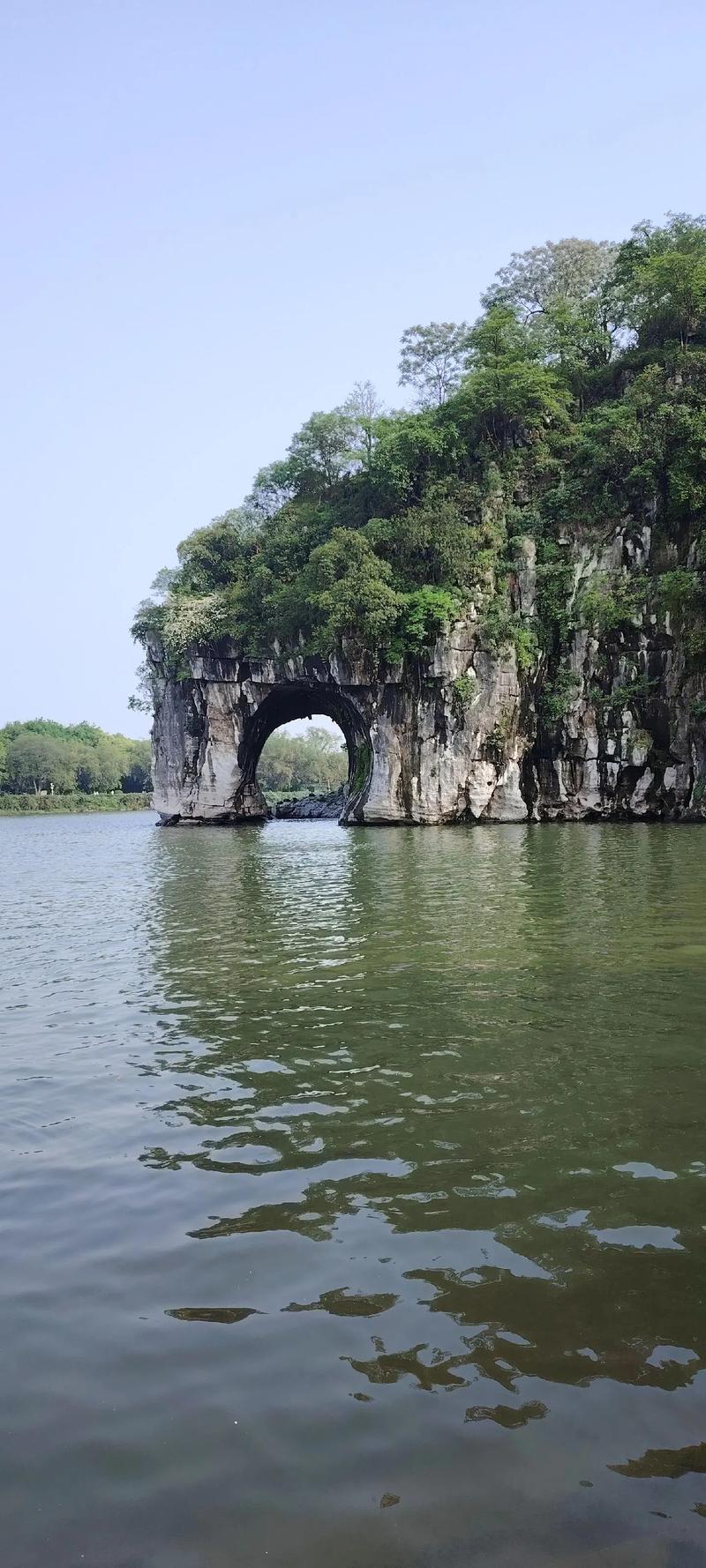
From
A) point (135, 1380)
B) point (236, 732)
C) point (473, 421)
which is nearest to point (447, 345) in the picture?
Answer: point (473, 421)

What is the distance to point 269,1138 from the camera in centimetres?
508

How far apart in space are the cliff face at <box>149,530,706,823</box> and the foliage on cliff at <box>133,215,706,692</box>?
0.75m

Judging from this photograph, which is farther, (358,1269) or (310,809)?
(310,809)

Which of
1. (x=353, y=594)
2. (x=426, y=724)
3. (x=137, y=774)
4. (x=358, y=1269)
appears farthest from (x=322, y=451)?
(x=137, y=774)

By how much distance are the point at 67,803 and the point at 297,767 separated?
21.2 meters

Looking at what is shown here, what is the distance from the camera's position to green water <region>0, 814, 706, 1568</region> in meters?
2.44

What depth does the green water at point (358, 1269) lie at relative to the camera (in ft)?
8.01

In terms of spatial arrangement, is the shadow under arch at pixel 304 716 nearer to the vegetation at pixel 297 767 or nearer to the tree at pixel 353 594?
the tree at pixel 353 594

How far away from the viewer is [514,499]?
39.2 meters

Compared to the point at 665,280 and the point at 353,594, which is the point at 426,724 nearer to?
the point at 353,594

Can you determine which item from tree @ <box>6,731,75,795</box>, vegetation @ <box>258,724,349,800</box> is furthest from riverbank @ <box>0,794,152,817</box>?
vegetation @ <box>258,724,349,800</box>

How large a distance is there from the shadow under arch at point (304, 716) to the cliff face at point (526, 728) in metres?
0.32

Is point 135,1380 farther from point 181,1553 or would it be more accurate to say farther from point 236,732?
point 236,732

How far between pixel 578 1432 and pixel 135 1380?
1.31 metres
